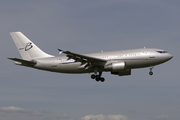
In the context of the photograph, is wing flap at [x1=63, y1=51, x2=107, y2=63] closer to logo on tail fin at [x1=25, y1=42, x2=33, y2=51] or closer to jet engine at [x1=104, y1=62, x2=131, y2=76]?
jet engine at [x1=104, y1=62, x2=131, y2=76]

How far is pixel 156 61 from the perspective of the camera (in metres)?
38.6

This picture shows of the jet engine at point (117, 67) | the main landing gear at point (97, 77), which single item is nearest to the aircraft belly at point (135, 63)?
the jet engine at point (117, 67)

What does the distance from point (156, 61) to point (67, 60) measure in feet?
42.5

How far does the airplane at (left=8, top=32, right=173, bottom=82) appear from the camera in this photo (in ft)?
125

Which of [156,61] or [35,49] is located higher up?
[35,49]

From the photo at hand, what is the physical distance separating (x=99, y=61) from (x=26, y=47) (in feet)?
45.2

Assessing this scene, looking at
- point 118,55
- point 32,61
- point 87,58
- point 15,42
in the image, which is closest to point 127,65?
point 118,55

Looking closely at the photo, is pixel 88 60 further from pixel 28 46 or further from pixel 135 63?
pixel 28 46

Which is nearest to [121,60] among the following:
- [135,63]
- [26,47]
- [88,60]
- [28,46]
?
[135,63]

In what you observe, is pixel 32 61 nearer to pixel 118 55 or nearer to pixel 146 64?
pixel 118 55

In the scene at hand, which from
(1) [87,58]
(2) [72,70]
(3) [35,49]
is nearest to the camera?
(1) [87,58]

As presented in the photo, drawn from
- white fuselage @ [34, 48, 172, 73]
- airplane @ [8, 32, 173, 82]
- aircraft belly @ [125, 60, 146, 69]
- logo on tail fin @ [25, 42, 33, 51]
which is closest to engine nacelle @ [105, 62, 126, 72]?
airplane @ [8, 32, 173, 82]

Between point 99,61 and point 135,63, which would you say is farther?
point 99,61

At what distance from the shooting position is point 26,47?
45375 mm
